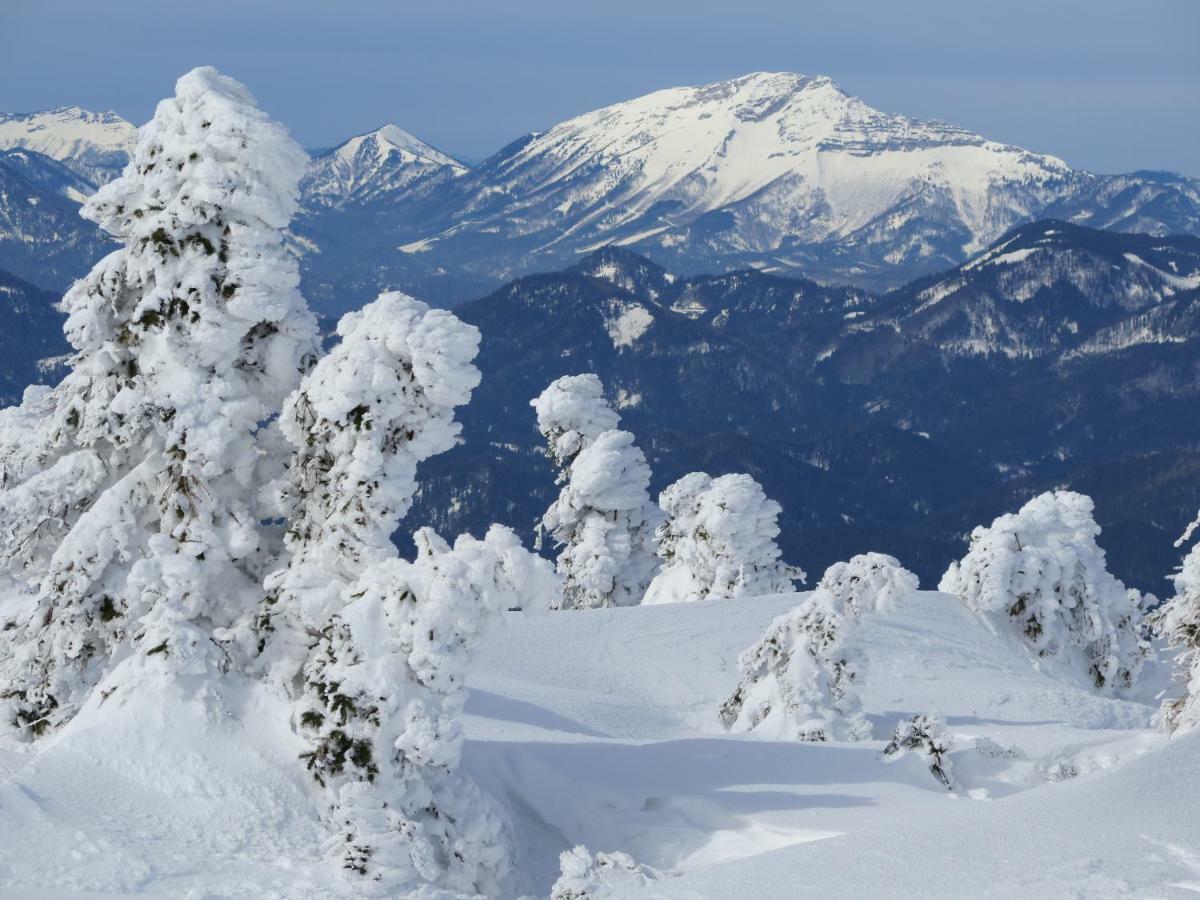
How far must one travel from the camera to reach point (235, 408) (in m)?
17.3

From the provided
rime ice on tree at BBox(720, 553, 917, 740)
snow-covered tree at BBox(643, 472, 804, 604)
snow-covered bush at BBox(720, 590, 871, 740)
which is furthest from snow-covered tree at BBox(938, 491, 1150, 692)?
snow-covered bush at BBox(720, 590, 871, 740)

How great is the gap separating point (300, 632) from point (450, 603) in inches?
105

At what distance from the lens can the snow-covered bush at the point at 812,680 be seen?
22016 mm

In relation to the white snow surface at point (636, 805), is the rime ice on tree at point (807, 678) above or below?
above

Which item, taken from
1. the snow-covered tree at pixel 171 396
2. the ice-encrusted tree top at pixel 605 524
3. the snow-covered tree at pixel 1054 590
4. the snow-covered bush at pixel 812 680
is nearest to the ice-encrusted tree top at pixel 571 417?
the ice-encrusted tree top at pixel 605 524

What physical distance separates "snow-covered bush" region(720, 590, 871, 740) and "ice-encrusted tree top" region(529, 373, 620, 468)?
2375 centimetres

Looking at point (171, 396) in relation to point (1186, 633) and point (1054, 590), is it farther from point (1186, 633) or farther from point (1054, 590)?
point (1054, 590)

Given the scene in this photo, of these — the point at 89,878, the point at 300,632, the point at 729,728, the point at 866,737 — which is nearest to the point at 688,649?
the point at 729,728

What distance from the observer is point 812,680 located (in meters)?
22.4

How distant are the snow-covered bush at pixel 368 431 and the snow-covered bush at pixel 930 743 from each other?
6976 millimetres

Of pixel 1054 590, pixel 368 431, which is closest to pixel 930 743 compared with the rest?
pixel 368 431

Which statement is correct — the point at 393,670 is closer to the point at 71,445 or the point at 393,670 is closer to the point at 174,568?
the point at 174,568

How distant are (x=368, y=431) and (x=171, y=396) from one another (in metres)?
2.97

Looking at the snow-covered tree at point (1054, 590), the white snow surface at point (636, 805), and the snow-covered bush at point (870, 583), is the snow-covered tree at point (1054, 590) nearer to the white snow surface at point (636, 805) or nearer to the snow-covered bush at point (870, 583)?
the snow-covered bush at point (870, 583)
